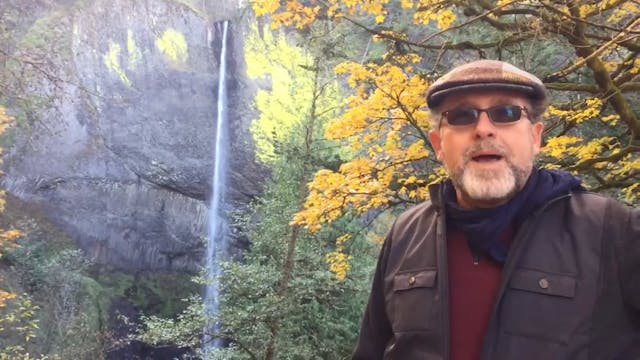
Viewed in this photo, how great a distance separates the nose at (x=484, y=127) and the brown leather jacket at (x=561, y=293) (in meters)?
0.22

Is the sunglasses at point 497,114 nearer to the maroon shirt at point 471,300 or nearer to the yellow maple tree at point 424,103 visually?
the maroon shirt at point 471,300

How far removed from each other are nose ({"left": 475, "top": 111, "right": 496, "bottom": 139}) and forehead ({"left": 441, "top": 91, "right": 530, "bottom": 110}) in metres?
0.03

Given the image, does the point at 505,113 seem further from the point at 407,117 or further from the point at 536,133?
the point at 407,117

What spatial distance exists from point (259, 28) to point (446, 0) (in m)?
16.1

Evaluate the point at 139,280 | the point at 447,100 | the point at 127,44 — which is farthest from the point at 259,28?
the point at 447,100

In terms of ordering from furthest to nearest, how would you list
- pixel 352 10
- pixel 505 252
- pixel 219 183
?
1. pixel 219 183
2. pixel 352 10
3. pixel 505 252

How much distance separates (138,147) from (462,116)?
17.0 m

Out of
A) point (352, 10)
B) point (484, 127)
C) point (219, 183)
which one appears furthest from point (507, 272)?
point (219, 183)

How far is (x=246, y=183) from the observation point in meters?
18.3

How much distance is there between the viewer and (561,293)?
1.20m

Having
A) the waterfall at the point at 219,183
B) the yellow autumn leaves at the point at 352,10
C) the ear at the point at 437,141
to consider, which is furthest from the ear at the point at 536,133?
the waterfall at the point at 219,183

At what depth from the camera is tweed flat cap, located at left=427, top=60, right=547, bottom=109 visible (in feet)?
4.52

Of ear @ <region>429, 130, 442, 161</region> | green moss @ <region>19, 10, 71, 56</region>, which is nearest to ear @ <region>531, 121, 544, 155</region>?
ear @ <region>429, 130, 442, 161</region>

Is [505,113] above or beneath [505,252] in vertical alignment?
above
